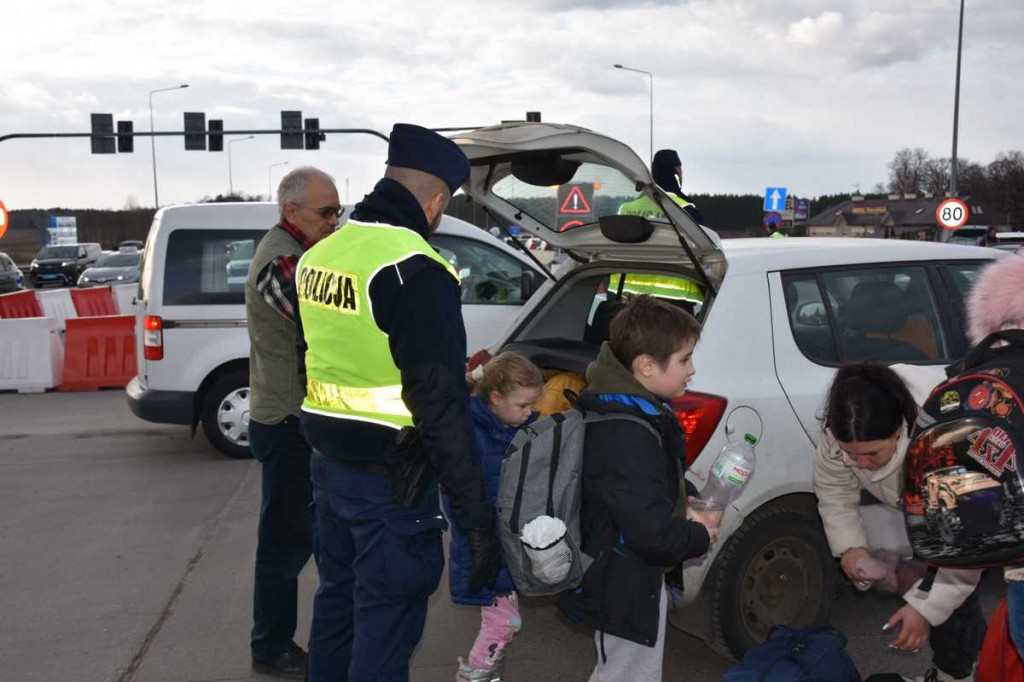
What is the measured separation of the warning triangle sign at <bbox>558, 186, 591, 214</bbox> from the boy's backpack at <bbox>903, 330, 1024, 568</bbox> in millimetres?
2368

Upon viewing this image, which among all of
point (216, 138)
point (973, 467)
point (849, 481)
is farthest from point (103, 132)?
point (973, 467)

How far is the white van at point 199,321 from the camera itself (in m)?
7.79

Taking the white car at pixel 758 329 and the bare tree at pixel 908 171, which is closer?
the white car at pixel 758 329

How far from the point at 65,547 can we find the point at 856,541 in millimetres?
4578

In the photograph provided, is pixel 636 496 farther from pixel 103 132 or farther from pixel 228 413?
pixel 103 132

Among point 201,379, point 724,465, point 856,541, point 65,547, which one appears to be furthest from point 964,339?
point 201,379

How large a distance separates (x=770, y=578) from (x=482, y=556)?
1.60 metres

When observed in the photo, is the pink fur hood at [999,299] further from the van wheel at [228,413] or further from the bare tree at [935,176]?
the bare tree at [935,176]

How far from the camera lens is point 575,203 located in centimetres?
455

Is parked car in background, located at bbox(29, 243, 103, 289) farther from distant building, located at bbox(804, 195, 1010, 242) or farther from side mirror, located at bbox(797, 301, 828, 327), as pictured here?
distant building, located at bbox(804, 195, 1010, 242)

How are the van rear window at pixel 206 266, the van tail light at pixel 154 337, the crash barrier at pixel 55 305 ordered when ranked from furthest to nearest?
the crash barrier at pixel 55 305
the van rear window at pixel 206 266
the van tail light at pixel 154 337

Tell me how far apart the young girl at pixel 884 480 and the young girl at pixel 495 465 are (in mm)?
1086

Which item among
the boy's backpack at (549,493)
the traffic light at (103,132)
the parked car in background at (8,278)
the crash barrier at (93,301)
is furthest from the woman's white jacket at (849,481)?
the parked car in background at (8,278)

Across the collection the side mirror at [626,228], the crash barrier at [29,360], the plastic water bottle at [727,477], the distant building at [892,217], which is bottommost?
the crash barrier at [29,360]
